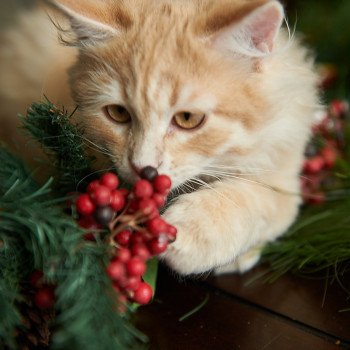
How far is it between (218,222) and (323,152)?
2.11ft

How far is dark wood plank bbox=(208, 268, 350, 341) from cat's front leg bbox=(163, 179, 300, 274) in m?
0.09

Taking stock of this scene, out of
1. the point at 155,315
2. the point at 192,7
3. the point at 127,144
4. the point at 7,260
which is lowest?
the point at 155,315

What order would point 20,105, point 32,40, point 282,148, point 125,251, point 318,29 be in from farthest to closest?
point 318,29 < point 32,40 < point 20,105 < point 282,148 < point 125,251

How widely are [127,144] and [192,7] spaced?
33 centimetres

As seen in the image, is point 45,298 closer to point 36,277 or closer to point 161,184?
point 36,277

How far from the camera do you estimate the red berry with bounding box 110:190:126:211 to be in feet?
2.15

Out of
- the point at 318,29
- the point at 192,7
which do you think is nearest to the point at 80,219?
the point at 192,7

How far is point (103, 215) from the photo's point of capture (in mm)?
641

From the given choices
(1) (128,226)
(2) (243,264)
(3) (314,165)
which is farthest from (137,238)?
(3) (314,165)

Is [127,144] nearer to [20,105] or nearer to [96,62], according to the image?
[96,62]

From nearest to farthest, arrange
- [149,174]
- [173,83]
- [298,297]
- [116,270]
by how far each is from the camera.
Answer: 1. [116,270]
2. [149,174]
3. [173,83]
4. [298,297]

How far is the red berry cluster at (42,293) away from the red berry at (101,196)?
14cm

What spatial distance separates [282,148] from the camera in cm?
105

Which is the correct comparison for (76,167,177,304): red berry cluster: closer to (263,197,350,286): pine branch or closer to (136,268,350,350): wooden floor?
(136,268,350,350): wooden floor
